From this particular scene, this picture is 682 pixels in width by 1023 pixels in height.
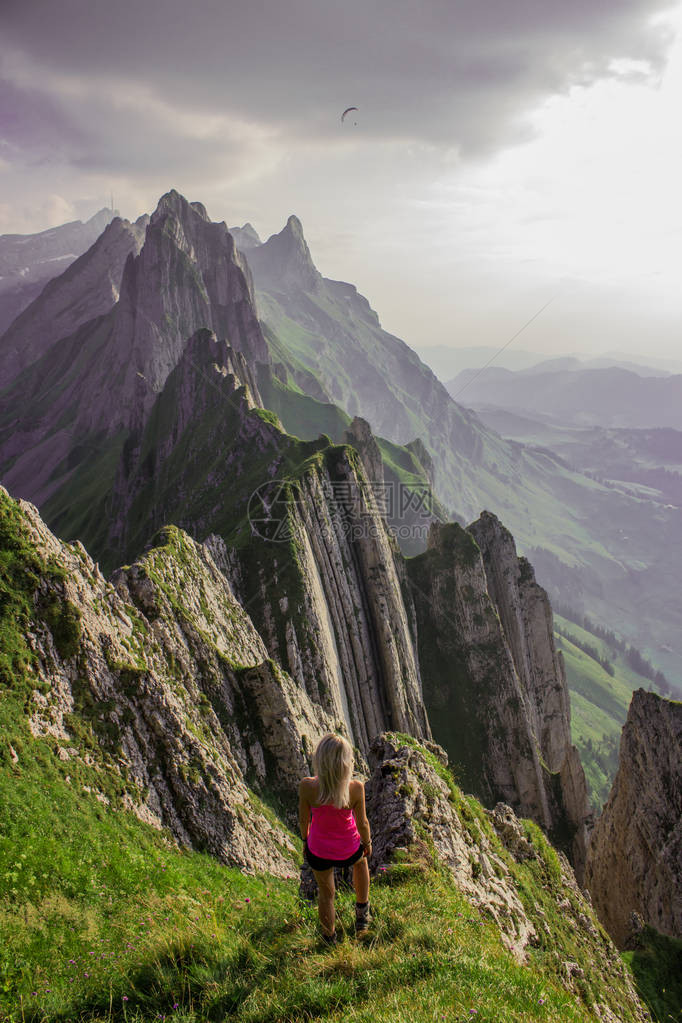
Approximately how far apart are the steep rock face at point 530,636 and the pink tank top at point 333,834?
236 feet

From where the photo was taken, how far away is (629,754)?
39906mm

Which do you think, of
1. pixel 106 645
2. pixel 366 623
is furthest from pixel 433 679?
pixel 106 645

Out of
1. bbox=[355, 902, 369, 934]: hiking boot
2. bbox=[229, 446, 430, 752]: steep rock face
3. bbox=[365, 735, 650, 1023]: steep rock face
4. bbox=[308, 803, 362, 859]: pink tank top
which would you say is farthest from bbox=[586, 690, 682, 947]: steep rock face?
bbox=[308, 803, 362, 859]: pink tank top

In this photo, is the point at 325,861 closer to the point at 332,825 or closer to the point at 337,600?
the point at 332,825

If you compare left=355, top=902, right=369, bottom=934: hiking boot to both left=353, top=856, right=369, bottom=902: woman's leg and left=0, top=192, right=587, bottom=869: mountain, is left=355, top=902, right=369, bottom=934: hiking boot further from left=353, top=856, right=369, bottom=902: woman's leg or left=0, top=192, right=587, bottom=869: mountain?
left=0, top=192, right=587, bottom=869: mountain

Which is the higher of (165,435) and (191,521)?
(165,435)

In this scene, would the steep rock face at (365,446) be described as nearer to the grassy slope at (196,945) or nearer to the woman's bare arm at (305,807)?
the grassy slope at (196,945)

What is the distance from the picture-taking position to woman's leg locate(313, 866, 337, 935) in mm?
8656

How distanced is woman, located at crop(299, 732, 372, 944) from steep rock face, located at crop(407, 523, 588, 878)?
58.5 meters

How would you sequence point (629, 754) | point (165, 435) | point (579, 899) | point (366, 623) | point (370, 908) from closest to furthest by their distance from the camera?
point (370, 908), point (579, 899), point (629, 754), point (366, 623), point (165, 435)

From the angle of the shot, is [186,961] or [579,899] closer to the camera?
[186,961]

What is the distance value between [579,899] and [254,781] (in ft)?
49.6

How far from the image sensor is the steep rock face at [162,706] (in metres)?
18.7

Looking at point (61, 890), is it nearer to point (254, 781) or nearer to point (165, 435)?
point (254, 781)
